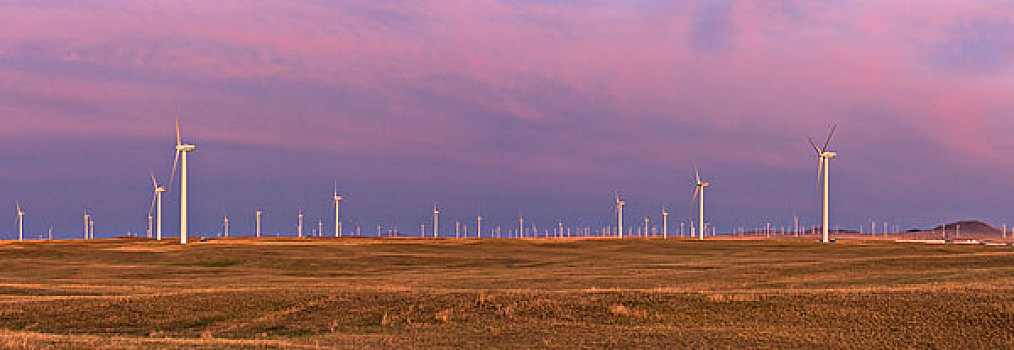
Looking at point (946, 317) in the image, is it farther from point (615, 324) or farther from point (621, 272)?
point (621, 272)

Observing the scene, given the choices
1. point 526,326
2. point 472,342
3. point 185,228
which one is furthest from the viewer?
point 185,228

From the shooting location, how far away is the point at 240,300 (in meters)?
35.8

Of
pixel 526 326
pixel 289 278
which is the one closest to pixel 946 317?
pixel 526 326

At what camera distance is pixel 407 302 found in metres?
33.2

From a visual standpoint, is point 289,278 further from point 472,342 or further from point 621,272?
point 472,342

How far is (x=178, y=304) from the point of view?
35594mm

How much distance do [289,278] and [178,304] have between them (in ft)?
84.7

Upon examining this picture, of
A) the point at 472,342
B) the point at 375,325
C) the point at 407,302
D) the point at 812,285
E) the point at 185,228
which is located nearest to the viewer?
the point at 472,342

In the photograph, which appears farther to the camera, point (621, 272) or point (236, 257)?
point (236, 257)

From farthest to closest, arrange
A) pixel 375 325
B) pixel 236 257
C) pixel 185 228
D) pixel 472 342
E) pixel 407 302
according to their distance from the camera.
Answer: pixel 185 228 → pixel 236 257 → pixel 407 302 → pixel 375 325 → pixel 472 342

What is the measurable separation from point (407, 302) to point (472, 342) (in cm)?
830

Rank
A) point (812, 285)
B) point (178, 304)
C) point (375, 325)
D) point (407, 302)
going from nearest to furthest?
point (375, 325)
point (407, 302)
point (178, 304)
point (812, 285)

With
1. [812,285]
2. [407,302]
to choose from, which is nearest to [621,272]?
[812,285]

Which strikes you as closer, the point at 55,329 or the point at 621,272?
the point at 55,329
